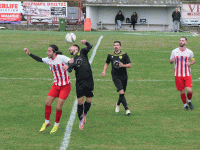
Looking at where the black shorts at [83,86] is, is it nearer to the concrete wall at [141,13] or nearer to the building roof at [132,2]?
the building roof at [132,2]

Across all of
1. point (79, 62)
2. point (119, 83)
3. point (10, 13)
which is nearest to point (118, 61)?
point (119, 83)

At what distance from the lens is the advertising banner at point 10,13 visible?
3969cm

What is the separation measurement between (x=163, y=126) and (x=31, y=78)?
27.6 feet

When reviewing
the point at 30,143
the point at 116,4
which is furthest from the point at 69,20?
the point at 30,143

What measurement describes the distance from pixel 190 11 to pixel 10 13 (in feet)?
63.3

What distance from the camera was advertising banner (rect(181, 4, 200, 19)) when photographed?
40.6 meters

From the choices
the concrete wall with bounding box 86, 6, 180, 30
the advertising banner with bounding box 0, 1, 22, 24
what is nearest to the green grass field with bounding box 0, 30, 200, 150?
the advertising banner with bounding box 0, 1, 22, 24

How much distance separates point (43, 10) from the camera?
131 feet

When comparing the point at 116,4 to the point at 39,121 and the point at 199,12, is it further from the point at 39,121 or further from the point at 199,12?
the point at 39,121

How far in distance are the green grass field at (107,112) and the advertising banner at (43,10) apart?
1957 centimetres

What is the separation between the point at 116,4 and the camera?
41156 millimetres

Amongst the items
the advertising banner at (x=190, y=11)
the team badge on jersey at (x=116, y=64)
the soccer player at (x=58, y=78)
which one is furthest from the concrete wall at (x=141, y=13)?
the soccer player at (x=58, y=78)

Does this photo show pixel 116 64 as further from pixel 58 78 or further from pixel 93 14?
pixel 93 14

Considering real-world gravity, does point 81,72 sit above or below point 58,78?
above
